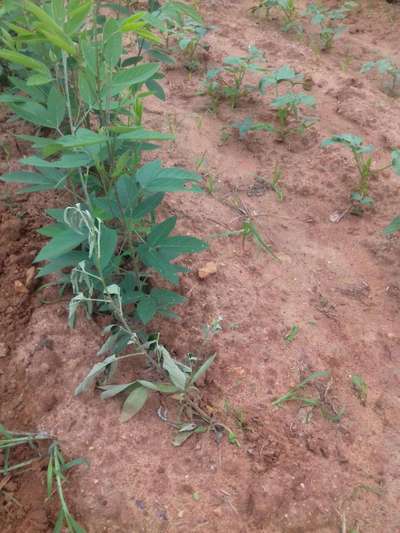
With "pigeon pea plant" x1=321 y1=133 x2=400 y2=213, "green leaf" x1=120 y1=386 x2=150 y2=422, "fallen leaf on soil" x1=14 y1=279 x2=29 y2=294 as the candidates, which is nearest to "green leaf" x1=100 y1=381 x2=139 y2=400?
"green leaf" x1=120 y1=386 x2=150 y2=422

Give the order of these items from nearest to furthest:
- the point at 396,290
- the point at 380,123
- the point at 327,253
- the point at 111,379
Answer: the point at 111,379
the point at 396,290
the point at 327,253
the point at 380,123

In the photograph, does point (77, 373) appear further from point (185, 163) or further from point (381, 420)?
point (185, 163)

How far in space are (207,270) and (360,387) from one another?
654mm

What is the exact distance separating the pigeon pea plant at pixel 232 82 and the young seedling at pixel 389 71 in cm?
66

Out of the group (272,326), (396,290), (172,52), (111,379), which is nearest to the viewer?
(111,379)

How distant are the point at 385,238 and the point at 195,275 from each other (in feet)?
2.91

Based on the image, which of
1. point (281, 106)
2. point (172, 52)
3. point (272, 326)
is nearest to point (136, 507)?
point (272, 326)

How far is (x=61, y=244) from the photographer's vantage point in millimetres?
1401

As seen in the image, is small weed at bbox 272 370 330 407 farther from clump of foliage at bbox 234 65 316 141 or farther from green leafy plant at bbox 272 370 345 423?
clump of foliage at bbox 234 65 316 141

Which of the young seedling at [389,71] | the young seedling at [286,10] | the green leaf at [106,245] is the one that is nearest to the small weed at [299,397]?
the green leaf at [106,245]

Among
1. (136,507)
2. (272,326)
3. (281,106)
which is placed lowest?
(136,507)

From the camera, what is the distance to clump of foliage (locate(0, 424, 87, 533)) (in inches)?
→ 51.9

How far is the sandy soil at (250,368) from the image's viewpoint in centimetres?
141

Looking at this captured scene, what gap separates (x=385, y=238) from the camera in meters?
2.25
